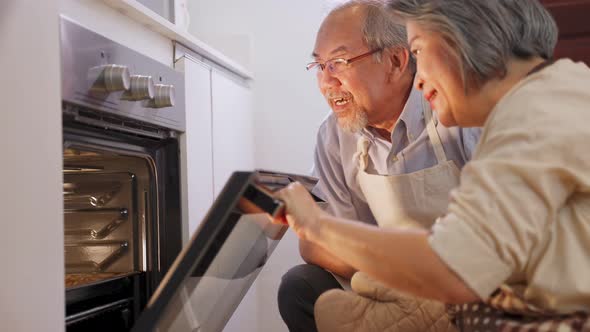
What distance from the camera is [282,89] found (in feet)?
9.49

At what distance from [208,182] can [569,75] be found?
135 centimetres

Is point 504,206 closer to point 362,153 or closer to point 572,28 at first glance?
point 362,153

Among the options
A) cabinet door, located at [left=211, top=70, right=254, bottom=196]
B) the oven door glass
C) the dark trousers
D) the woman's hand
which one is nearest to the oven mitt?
the oven door glass

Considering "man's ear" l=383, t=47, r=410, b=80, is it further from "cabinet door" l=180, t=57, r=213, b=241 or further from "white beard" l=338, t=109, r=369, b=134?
"cabinet door" l=180, t=57, r=213, b=241

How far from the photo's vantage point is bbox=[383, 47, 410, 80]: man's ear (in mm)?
1858

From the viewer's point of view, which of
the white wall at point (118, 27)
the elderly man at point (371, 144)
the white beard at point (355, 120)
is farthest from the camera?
the white beard at point (355, 120)

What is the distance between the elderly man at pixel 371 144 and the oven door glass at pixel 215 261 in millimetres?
407

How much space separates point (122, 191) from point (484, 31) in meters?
0.99

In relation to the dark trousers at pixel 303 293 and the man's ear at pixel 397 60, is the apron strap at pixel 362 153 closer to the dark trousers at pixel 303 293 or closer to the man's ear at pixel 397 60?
the man's ear at pixel 397 60

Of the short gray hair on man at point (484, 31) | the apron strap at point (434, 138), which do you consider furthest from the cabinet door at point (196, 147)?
the short gray hair on man at point (484, 31)

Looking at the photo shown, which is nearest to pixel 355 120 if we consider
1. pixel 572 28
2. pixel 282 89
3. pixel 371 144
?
pixel 371 144

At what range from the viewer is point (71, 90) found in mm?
1259

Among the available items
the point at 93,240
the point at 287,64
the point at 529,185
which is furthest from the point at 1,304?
the point at 287,64

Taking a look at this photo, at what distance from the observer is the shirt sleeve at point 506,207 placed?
2.81ft
